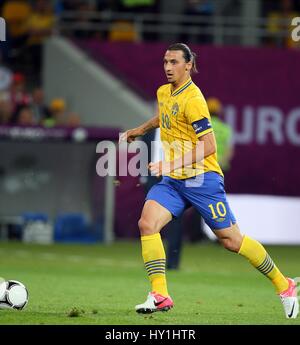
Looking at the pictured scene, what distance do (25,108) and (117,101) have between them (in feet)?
7.49

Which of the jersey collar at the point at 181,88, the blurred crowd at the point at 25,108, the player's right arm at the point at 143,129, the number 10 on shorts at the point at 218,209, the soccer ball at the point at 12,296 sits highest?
the jersey collar at the point at 181,88

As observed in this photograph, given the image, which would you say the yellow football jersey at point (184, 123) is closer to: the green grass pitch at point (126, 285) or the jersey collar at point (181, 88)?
the jersey collar at point (181, 88)

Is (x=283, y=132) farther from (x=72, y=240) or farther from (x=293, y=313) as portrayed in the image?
(x=293, y=313)

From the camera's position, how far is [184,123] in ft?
35.0

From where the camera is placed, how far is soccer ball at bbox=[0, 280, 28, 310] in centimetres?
1036

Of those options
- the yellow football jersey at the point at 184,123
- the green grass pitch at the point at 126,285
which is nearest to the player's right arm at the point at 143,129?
the yellow football jersey at the point at 184,123

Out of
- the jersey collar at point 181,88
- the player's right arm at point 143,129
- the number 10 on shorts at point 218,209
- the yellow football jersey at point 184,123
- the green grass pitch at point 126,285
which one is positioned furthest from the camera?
the player's right arm at point 143,129

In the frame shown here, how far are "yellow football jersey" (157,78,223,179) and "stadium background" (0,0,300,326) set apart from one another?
32.2 ft

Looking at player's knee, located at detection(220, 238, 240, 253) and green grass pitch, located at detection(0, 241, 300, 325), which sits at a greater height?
player's knee, located at detection(220, 238, 240, 253)

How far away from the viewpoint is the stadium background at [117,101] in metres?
21.4

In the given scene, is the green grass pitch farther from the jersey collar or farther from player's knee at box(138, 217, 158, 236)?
the jersey collar

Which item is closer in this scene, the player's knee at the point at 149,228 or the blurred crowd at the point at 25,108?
the player's knee at the point at 149,228

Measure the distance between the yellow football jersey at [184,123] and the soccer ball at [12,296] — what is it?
1.74 metres

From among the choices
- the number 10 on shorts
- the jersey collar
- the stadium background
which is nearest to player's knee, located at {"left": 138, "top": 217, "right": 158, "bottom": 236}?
the number 10 on shorts
